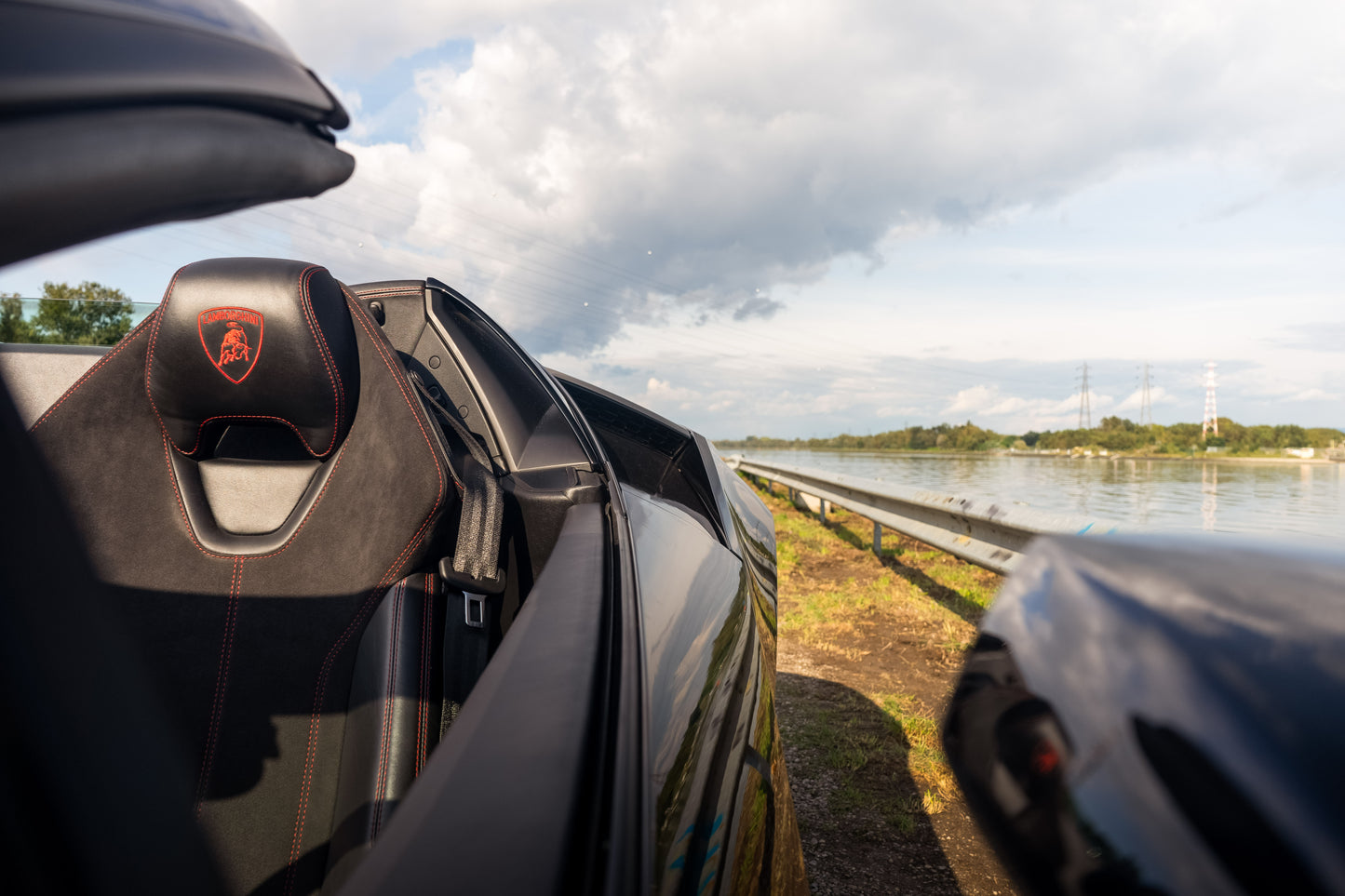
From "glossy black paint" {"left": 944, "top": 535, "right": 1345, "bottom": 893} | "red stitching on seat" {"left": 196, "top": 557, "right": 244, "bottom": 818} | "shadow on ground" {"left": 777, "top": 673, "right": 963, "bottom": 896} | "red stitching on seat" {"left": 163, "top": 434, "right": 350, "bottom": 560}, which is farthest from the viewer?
"shadow on ground" {"left": 777, "top": 673, "right": 963, "bottom": 896}

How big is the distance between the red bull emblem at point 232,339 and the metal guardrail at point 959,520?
1927 millimetres

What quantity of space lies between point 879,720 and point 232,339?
3.00 metres

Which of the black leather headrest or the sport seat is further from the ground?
the black leather headrest

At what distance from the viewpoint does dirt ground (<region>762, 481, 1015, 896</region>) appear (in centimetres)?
233

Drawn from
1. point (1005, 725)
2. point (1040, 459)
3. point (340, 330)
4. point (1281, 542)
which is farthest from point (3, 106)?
point (1040, 459)

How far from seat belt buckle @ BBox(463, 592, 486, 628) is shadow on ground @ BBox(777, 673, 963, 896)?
1.37 m

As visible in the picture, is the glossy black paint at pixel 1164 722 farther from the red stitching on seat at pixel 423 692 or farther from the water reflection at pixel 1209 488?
the water reflection at pixel 1209 488

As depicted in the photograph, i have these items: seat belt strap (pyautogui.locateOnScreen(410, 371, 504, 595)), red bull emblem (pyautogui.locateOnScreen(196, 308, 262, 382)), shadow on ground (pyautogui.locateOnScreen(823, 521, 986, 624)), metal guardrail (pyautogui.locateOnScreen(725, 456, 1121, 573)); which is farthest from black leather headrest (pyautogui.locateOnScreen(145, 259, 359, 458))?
shadow on ground (pyautogui.locateOnScreen(823, 521, 986, 624))

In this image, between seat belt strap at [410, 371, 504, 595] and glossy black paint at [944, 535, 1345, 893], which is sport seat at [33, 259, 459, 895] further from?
glossy black paint at [944, 535, 1345, 893]

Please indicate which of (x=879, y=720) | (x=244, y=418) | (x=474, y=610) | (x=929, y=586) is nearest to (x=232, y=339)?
(x=244, y=418)

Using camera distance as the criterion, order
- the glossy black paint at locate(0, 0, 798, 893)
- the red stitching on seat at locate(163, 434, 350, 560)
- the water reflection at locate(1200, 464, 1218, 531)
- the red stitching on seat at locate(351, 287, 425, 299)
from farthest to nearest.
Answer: the water reflection at locate(1200, 464, 1218, 531), the red stitching on seat at locate(351, 287, 425, 299), the red stitching on seat at locate(163, 434, 350, 560), the glossy black paint at locate(0, 0, 798, 893)

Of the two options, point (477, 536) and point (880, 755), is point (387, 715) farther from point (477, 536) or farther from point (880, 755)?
point (880, 755)

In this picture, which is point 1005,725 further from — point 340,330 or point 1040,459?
point 1040,459

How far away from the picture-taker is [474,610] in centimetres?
167
